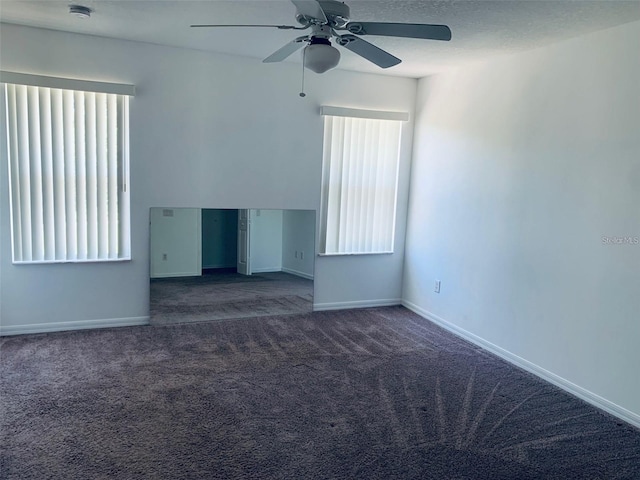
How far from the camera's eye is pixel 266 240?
4441mm

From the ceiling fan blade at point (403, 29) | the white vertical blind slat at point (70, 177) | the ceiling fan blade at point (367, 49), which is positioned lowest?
the white vertical blind slat at point (70, 177)

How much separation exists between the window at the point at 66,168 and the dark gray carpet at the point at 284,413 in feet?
2.62

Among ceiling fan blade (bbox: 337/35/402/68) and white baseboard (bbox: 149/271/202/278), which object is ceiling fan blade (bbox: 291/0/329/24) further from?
white baseboard (bbox: 149/271/202/278)

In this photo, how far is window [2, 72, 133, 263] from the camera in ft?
11.6

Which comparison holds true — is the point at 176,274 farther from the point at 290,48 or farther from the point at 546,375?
the point at 546,375

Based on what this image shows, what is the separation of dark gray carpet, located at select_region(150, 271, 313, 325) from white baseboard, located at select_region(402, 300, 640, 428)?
4.76 ft

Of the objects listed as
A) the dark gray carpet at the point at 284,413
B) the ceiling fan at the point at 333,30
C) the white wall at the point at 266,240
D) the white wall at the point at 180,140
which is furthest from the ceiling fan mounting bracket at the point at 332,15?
the white wall at the point at 266,240

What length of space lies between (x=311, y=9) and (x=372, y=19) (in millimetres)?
1130

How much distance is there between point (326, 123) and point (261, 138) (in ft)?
2.33

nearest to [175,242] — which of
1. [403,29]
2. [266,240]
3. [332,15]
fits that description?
[266,240]

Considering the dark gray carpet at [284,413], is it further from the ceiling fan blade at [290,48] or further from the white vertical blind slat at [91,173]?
the ceiling fan blade at [290,48]

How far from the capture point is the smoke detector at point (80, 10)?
2928 millimetres

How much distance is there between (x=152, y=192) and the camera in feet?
13.0

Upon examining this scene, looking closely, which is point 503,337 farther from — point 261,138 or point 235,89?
point 235,89
